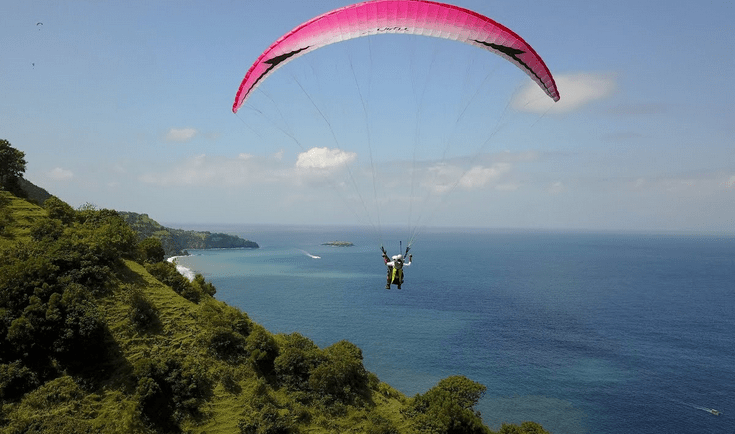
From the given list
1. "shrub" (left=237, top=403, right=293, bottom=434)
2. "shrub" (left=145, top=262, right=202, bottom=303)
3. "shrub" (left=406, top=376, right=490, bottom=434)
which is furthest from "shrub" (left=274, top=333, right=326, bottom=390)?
"shrub" (left=145, top=262, right=202, bottom=303)

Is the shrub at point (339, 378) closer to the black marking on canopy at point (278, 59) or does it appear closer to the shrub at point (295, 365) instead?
the shrub at point (295, 365)

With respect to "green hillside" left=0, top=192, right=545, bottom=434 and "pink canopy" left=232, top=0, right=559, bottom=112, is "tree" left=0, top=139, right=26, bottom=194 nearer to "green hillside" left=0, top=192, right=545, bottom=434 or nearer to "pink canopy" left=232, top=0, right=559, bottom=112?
"green hillside" left=0, top=192, right=545, bottom=434

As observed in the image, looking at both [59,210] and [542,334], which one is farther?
[542,334]

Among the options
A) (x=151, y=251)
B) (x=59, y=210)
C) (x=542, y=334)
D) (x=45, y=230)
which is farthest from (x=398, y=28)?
(x=542, y=334)

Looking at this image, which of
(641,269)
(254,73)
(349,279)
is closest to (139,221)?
(349,279)

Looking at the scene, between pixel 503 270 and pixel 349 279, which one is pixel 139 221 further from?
pixel 503 270

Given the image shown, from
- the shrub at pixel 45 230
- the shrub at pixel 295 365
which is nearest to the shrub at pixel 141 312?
the shrub at pixel 45 230

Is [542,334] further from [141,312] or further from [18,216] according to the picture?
[18,216]

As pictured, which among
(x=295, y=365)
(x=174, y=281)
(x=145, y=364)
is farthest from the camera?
(x=174, y=281)
